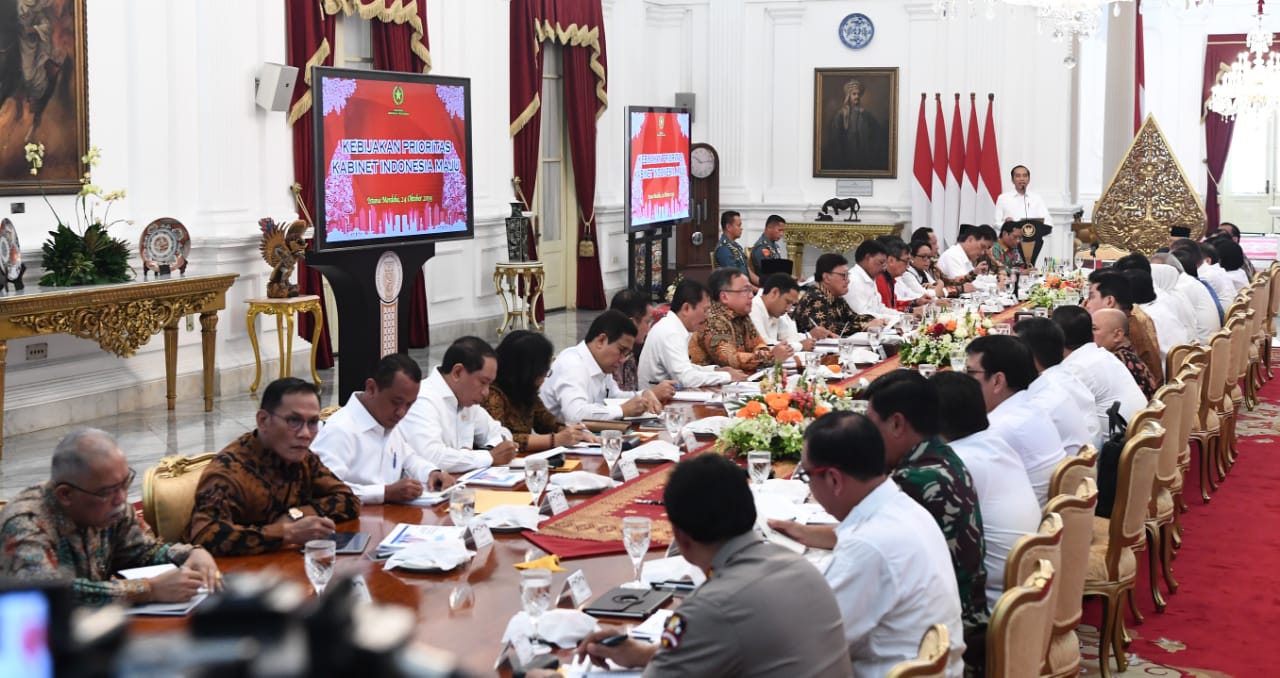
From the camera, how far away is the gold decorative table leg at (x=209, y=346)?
27.6ft

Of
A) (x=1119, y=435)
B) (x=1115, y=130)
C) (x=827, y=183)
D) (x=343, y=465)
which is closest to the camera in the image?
(x=343, y=465)

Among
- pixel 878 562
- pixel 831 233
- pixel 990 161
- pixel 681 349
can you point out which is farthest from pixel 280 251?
pixel 990 161

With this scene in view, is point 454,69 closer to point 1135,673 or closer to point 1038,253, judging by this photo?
point 1038,253

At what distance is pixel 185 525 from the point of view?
372 cm

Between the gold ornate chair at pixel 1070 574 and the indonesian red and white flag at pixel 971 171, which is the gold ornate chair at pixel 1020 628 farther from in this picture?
the indonesian red and white flag at pixel 971 171

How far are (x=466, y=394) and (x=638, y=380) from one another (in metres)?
2.17

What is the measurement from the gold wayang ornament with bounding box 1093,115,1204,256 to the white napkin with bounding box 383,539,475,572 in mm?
10309

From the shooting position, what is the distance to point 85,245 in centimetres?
771

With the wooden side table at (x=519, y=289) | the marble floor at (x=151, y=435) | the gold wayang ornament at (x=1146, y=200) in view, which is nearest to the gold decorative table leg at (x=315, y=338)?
the marble floor at (x=151, y=435)

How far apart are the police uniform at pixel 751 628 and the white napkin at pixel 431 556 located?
3.18 feet

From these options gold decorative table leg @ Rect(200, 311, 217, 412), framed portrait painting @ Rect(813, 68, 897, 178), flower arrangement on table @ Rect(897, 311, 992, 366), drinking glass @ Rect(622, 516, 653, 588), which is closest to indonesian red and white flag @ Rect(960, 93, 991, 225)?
framed portrait painting @ Rect(813, 68, 897, 178)

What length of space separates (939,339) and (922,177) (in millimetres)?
9210

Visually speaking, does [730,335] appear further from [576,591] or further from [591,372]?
[576,591]

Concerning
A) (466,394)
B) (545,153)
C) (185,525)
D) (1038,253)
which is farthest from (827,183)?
(185,525)
